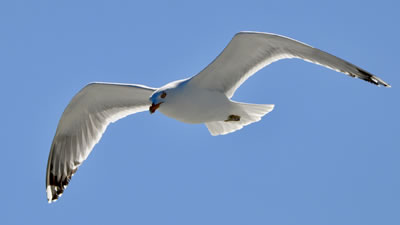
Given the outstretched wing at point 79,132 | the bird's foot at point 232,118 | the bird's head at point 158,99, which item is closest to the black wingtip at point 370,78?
the bird's foot at point 232,118

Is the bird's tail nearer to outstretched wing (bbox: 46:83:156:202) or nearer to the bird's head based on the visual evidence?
the bird's head

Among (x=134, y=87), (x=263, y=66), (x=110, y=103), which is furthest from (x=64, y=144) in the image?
(x=263, y=66)

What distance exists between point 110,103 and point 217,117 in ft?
6.44

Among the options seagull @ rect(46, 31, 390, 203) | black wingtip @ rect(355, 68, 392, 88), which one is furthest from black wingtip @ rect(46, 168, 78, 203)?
black wingtip @ rect(355, 68, 392, 88)

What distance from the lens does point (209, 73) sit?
8.50 m

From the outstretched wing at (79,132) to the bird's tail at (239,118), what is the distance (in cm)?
116

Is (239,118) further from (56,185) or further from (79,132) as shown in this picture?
(56,185)

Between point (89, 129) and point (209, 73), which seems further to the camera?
point (89, 129)

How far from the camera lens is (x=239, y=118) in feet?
28.8

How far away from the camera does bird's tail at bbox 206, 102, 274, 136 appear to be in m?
8.68

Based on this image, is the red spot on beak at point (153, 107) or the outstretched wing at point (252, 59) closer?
the red spot on beak at point (153, 107)

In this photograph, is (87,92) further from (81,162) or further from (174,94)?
(174,94)

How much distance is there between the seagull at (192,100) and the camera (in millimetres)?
8250

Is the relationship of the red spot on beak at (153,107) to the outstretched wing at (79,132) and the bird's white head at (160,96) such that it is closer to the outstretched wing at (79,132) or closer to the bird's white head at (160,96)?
the bird's white head at (160,96)
